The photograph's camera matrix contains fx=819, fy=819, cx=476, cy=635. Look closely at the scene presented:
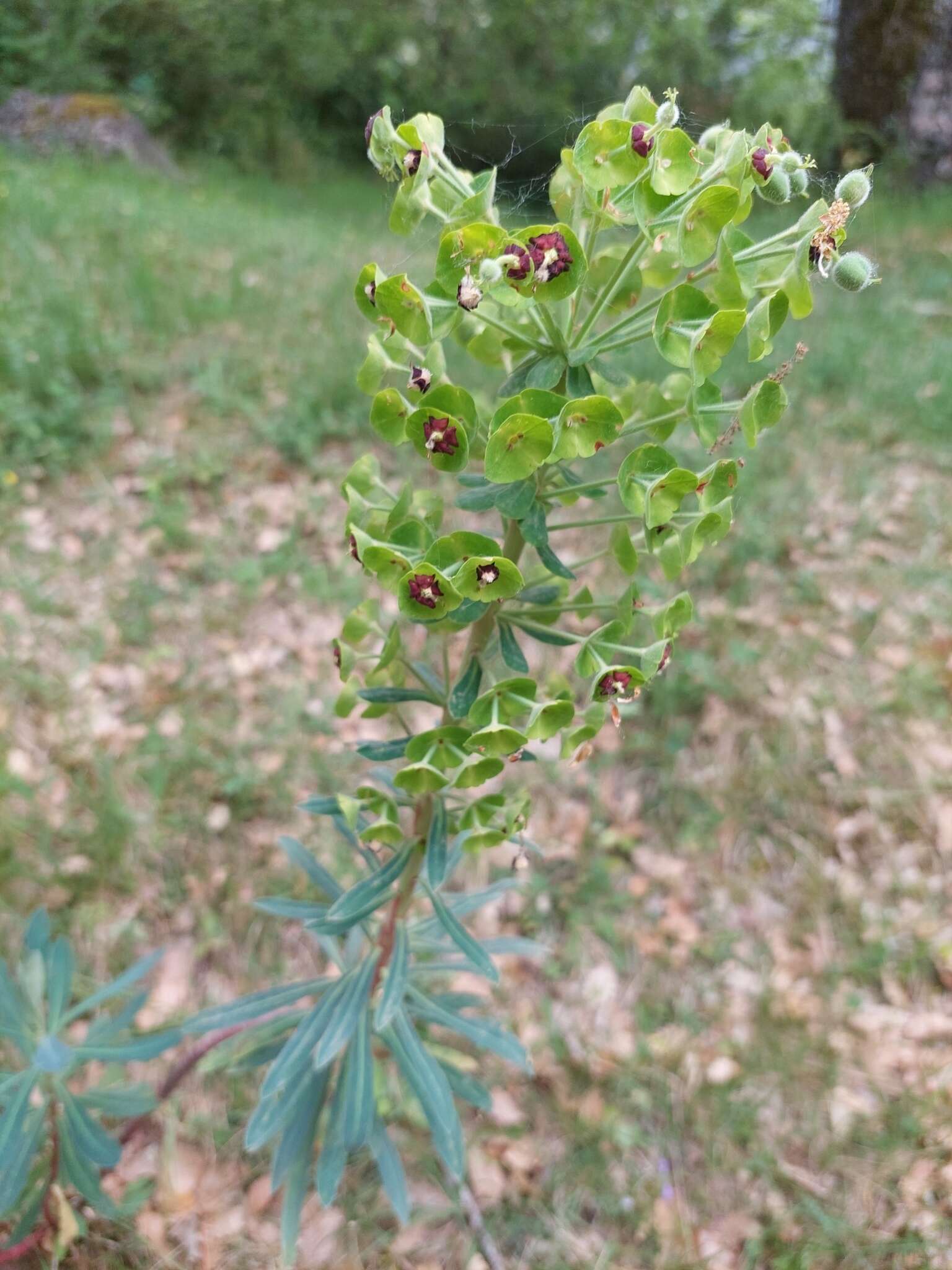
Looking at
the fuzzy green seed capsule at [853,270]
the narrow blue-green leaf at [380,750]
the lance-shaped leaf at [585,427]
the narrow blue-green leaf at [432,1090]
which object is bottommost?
the narrow blue-green leaf at [432,1090]

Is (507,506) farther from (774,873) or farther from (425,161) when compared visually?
(774,873)

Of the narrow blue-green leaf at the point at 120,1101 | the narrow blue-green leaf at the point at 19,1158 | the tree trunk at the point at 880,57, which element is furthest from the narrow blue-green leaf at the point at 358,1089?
the tree trunk at the point at 880,57

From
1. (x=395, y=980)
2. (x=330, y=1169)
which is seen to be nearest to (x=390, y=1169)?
(x=330, y=1169)

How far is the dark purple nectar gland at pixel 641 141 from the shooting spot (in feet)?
2.66

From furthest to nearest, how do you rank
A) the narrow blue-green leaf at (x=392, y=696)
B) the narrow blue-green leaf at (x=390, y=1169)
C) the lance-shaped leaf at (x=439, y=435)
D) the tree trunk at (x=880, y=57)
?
the tree trunk at (x=880, y=57)
the narrow blue-green leaf at (x=390, y=1169)
the narrow blue-green leaf at (x=392, y=696)
the lance-shaped leaf at (x=439, y=435)

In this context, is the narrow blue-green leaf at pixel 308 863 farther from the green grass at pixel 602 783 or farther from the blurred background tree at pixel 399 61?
the blurred background tree at pixel 399 61

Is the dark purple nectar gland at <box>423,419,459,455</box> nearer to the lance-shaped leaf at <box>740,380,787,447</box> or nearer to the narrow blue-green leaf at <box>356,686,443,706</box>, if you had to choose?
the lance-shaped leaf at <box>740,380,787,447</box>

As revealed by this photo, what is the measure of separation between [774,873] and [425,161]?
236 centimetres

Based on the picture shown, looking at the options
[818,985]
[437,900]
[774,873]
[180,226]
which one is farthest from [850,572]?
[180,226]

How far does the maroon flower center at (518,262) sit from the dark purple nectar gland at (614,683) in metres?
0.46

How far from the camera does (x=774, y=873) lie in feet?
8.56

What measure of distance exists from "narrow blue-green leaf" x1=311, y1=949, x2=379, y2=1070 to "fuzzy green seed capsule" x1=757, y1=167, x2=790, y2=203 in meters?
1.41

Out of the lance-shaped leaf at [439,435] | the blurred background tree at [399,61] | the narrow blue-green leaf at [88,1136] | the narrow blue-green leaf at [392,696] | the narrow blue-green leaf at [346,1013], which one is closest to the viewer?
the lance-shaped leaf at [439,435]

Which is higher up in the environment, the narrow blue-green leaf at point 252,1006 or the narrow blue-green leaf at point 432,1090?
the narrow blue-green leaf at point 432,1090
